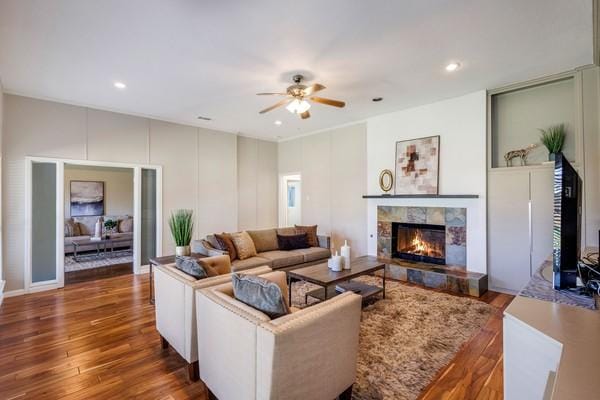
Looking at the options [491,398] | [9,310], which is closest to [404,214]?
[491,398]

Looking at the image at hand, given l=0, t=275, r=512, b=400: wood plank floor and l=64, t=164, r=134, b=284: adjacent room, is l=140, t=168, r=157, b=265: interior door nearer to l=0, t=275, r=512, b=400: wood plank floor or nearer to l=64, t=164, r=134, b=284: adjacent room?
l=64, t=164, r=134, b=284: adjacent room

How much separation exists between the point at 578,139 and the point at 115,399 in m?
5.52

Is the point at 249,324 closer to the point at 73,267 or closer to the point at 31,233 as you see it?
the point at 31,233

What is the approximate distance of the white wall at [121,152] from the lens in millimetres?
4152

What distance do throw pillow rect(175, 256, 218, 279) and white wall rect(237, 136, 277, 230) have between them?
14.4 feet

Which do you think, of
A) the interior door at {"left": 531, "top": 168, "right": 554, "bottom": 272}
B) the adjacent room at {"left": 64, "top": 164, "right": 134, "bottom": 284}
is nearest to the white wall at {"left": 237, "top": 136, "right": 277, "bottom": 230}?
the adjacent room at {"left": 64, "top": 164, "right": 134, "bottom": 284}

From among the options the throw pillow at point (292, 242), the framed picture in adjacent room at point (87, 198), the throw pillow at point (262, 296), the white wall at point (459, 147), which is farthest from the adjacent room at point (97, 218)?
the white wall at point (459, 147)

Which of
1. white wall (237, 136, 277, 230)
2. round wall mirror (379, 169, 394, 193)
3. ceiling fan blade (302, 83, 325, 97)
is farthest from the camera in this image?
white wall (237, 136, 277, 230)

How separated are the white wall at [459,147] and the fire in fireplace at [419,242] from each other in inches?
16.7

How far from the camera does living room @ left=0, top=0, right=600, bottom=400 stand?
1729 millimetres

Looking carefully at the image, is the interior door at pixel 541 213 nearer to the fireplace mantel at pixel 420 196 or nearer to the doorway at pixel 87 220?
the fireplace mantel at pixel 420 196

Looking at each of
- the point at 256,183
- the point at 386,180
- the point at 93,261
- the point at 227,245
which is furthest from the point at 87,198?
the point at 386,180

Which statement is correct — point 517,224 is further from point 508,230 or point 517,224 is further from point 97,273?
point 97,273

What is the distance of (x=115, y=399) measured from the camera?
6.57 feet
